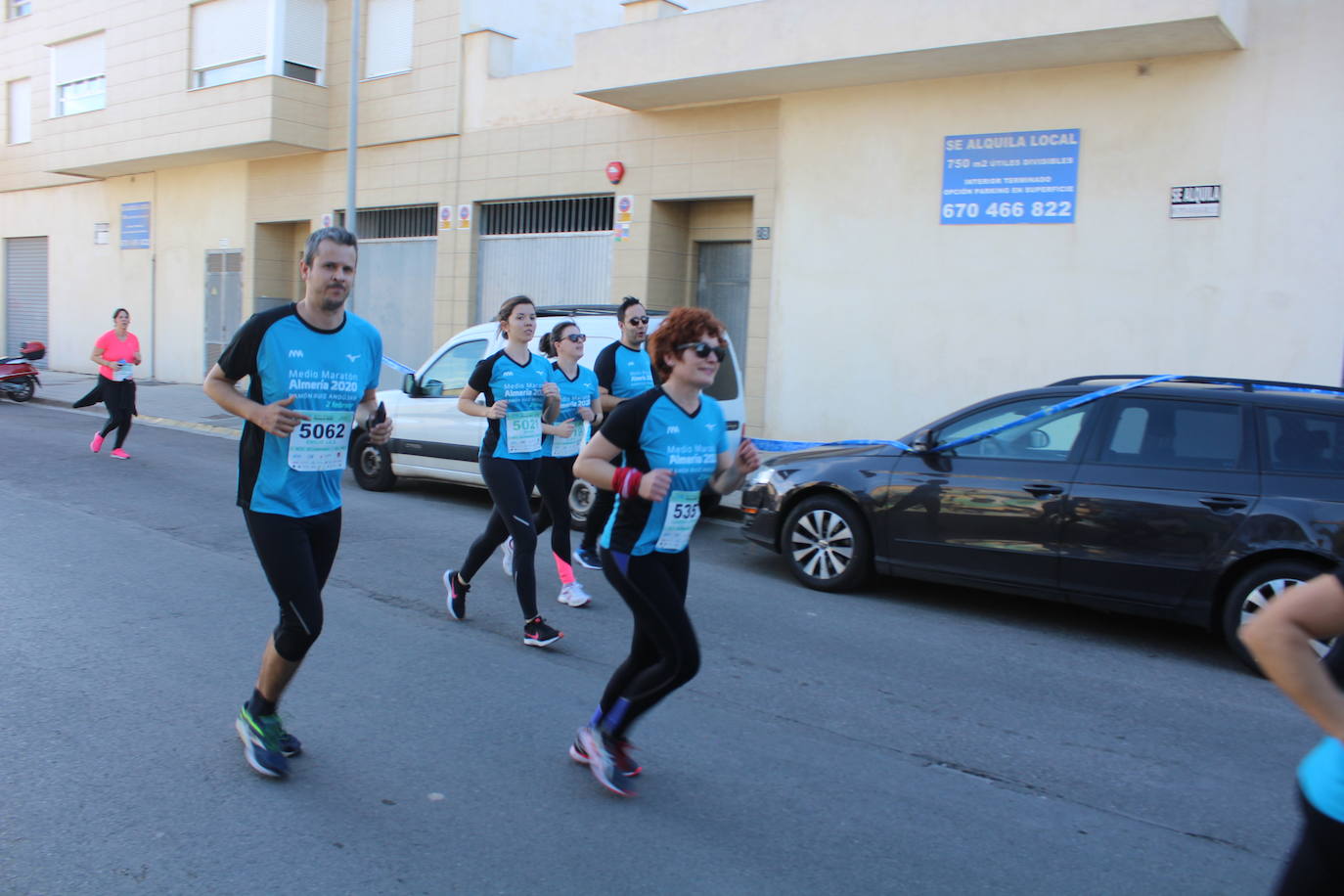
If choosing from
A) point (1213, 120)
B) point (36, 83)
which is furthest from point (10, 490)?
point (36, 83)

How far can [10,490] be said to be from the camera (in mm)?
10000

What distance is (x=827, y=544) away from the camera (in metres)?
7.56

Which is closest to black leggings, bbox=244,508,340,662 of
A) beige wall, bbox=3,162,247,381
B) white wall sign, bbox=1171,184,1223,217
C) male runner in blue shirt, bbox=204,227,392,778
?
male runner in blue shirt, bbox=204,227,392,778

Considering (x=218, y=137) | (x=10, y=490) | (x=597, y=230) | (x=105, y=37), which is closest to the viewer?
(x=10, y=490)

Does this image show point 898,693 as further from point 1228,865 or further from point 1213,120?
point 1213,120

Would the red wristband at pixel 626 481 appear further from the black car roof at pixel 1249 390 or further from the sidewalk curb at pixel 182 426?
the sidewalk curb at pixel 182 426

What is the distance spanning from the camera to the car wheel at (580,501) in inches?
367

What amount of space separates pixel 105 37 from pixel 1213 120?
22.7 m

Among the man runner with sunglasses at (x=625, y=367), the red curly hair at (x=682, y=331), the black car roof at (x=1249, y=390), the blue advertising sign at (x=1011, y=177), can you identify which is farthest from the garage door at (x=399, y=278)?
the red curly hair at (x=682, y=331)

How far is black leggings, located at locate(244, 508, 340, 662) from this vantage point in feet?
13.1

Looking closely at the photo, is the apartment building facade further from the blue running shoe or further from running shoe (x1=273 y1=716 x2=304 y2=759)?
running shoe (x1=273 y1=716 x2=304 y2=759)

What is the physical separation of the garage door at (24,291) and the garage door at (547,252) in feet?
51.9

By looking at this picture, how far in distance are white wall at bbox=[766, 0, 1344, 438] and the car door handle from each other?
5330 millimetres

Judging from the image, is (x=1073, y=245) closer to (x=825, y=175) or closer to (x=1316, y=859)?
(x=825, y=175)
